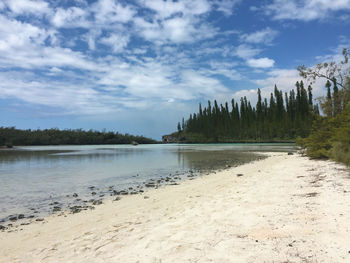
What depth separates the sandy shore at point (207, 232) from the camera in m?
4.23

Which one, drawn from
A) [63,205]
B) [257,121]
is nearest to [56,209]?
[63,205]

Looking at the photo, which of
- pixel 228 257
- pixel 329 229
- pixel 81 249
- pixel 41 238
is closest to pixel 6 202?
pixel 41 238

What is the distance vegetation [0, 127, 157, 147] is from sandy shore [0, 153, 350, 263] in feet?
375

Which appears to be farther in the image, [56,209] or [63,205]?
[63,205]

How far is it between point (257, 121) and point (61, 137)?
376ft

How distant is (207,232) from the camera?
5.41 meters

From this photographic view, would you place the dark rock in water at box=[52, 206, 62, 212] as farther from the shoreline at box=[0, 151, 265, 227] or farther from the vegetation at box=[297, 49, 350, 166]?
the vegetation at box=[297, 49, 350, 166]

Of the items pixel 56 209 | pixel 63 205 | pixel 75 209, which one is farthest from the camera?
pixel 63 205

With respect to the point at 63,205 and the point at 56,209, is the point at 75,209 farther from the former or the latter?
the point at 63,205

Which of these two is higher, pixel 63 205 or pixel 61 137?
pixel 61 137

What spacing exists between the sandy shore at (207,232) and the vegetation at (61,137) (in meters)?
114

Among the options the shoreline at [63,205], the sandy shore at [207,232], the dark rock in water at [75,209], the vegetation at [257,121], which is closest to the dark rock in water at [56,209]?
the shoreline at [63,205]

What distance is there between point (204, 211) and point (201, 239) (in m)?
2.40

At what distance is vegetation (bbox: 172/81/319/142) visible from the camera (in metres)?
100
